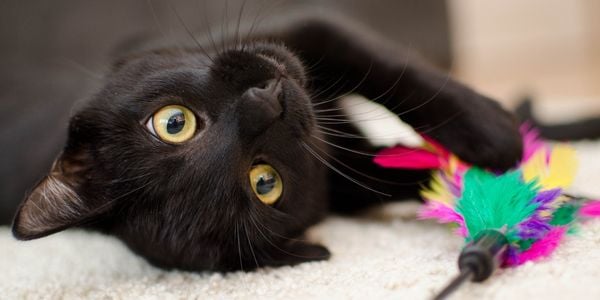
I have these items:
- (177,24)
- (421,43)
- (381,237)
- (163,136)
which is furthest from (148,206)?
(421,43)

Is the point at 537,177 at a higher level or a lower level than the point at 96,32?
lower

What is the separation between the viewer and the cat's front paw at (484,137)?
0.98m

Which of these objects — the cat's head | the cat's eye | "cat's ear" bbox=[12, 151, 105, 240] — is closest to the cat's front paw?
the cat's head

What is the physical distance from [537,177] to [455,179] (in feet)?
0.42

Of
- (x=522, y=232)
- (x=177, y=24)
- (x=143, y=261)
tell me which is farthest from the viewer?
(x=177, y=24)

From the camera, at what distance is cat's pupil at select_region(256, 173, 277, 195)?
927 mm

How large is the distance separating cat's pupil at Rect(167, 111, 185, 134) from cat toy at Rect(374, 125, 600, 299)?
431 mm

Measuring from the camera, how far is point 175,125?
881 mm

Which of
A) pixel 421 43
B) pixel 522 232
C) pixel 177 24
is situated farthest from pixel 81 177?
pixel 421 43

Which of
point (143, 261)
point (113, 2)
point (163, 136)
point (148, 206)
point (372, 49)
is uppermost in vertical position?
point (113, 2)

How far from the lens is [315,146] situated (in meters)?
1.01

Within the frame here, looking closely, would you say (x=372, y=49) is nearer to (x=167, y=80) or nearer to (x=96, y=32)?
(x=167, y=80)

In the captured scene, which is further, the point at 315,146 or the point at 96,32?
the point at 96,32

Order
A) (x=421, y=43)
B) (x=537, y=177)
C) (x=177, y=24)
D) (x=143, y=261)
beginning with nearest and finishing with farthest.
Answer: (x=537, y=177), (x=143, y=261), (x=177, y=24), (x=421, y=43)
